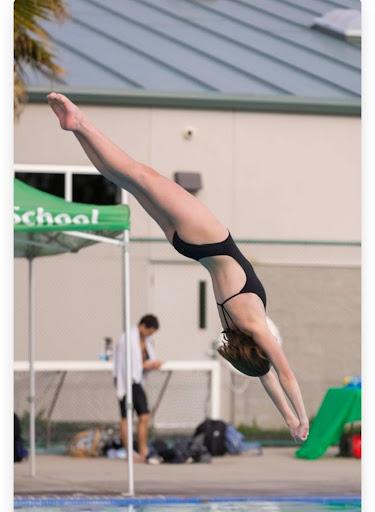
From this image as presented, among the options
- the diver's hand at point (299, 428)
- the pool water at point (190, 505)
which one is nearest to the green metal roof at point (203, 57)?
the pool water at point (190, 505)

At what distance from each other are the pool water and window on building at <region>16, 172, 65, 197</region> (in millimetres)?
6747

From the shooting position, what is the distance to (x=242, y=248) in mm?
17438

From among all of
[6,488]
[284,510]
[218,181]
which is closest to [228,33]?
[218,181]

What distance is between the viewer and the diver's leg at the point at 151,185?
736 cm

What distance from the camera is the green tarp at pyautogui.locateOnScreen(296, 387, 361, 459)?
52.0ft

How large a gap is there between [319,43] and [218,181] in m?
3.22

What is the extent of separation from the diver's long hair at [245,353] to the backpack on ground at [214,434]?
843cm

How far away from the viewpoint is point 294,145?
59.9 feet

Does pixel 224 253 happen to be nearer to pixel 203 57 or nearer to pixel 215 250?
pixel 215 250

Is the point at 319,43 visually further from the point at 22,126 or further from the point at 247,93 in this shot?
the point at 22,126

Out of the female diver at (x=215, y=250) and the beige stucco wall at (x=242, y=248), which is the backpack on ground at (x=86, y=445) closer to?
the beige stucco wall at (x=242, y=248)

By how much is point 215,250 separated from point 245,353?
619mm

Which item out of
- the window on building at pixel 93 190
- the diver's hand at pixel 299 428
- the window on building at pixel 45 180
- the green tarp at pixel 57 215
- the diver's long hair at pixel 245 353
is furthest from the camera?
the window on building at pixel 93 190

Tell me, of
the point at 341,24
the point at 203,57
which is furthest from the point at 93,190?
the point at 341,24
